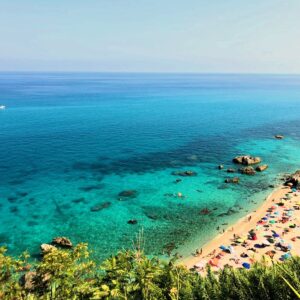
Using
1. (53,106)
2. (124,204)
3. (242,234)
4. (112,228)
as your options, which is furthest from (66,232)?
(53,106)

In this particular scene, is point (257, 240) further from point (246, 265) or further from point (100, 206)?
point (100, 206)

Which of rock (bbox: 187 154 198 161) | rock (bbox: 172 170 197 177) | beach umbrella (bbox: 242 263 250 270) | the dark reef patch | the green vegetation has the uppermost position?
the green vegetation

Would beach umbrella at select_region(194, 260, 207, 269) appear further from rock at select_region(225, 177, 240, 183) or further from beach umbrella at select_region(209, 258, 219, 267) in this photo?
rock at select_region(225, 177, 240, 183)

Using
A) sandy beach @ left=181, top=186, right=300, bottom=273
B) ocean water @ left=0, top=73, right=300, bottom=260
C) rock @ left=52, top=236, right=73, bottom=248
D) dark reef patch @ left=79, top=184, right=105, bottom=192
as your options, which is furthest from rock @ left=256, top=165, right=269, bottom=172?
rock @ left=52, top=236, right=73, bottom=248

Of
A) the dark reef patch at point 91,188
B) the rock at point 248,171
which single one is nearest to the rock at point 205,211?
the rock at point 248,171

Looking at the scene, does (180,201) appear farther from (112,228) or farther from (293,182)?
(293,182)

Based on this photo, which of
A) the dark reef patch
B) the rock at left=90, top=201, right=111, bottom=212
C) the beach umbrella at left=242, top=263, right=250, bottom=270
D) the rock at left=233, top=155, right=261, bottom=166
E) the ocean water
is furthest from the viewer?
the rock at left=233, top=155, right=261, bottom=166

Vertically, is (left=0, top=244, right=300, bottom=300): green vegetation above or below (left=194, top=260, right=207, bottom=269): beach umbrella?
above

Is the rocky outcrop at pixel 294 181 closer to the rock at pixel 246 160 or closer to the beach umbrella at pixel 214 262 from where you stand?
the rock at pixel 246 160
